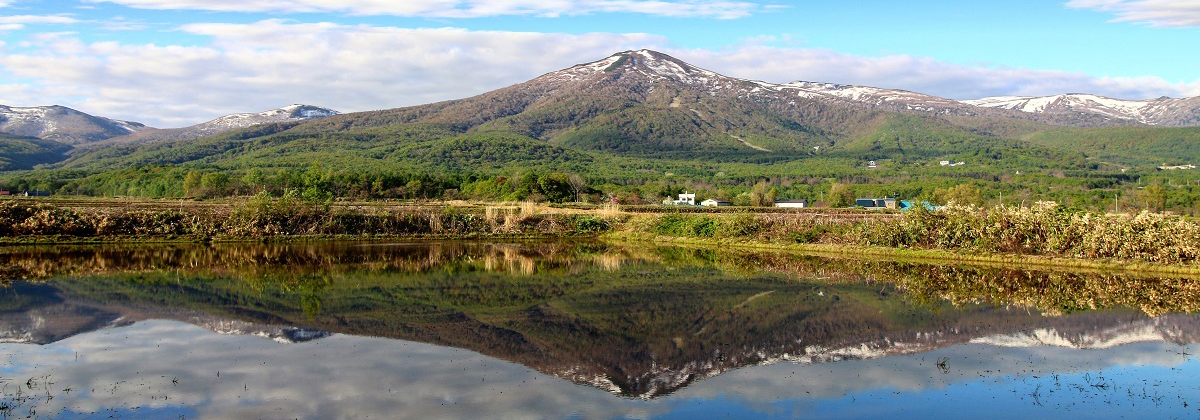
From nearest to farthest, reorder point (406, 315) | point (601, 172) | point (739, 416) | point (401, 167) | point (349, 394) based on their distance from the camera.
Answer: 1. point (739, 416)
2. point (349, 394)
3. point (406, 315)
4. point (401, 167)
5. point (601, 172)

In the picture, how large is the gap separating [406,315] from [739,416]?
8.45 meters

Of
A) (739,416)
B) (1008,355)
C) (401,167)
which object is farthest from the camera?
(401,167)

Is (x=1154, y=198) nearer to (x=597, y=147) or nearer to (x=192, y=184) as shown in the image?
(x=192, y=184)

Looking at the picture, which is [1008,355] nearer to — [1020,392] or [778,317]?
[1020,392]

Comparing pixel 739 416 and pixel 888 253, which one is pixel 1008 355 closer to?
pixel 739 416

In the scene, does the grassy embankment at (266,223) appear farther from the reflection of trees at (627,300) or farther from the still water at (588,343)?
the still water at (588,343)

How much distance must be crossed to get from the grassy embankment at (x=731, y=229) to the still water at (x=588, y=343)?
105 inches

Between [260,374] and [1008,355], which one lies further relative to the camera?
[1008,355]

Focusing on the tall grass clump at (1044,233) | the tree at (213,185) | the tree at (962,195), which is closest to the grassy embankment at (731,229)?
the tall grass clump at (1044,233)

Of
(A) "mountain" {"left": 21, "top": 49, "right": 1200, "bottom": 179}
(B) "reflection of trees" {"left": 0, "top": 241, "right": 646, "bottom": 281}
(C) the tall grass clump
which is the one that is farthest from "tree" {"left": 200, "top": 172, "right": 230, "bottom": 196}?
(C) the tall grass clump

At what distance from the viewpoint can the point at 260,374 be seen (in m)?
11.6

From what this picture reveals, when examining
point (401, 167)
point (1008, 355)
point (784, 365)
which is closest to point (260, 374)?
point (784, 365)

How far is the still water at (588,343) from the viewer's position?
10.4 m

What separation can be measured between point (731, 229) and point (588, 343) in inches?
826
